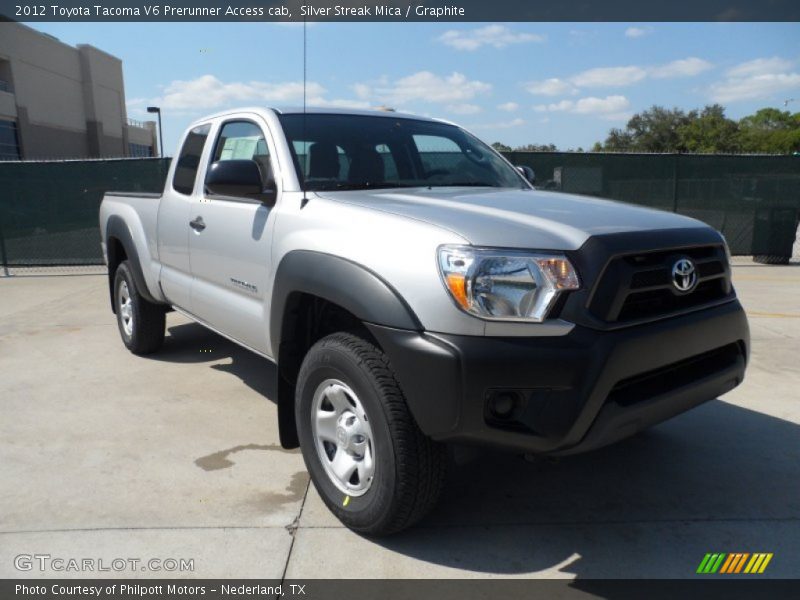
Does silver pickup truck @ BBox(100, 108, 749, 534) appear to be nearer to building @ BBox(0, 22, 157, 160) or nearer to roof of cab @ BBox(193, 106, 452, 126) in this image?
roof of cab @ BBox(193, 106, 452, 126)

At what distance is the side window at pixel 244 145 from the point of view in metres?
3.88

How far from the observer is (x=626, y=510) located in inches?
125

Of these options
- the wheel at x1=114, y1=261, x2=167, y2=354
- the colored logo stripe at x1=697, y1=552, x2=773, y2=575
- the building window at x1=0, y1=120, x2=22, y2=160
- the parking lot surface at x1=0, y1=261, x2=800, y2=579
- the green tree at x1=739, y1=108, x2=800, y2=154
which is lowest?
the parking lot surface at x1=0, y1=261, x2=800, y2=579

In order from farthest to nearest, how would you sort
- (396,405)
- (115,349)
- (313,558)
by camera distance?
(115,349)
(313,558)
(396,405)

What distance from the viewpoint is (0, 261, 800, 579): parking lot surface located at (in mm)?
2807

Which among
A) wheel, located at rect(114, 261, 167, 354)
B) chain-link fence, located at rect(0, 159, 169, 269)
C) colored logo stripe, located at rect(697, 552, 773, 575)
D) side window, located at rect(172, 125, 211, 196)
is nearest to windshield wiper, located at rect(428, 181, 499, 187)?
side window, located at rect(172, 125, 211, 196)

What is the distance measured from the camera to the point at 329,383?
2992mm

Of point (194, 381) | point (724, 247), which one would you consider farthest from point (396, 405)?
point (194, 381)

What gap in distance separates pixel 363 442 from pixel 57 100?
172 ft

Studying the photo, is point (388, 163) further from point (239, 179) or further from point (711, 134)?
point (711, 134)

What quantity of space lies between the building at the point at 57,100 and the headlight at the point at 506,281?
4408cm

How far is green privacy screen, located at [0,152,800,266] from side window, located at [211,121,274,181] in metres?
7.48

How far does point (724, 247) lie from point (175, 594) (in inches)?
111

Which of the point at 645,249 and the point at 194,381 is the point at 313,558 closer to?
the point at 645,249
